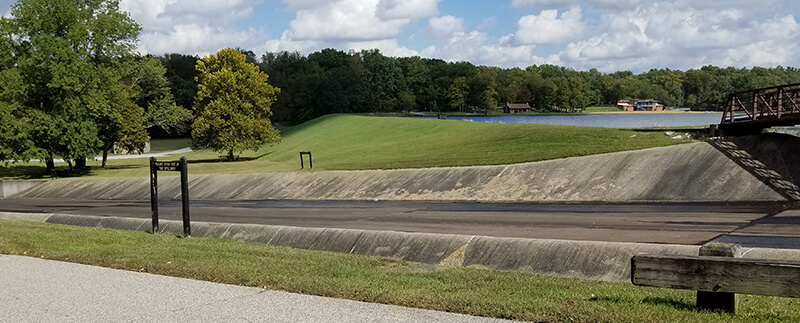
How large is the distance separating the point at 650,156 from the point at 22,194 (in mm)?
33352

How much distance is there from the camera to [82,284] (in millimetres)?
10234

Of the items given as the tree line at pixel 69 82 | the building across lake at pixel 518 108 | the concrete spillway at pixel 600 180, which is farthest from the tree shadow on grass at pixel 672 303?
the building across lake at pixel 518 108

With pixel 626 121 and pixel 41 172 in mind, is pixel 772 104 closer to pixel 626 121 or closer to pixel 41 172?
pixel 41 172

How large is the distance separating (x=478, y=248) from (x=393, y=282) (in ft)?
12.5

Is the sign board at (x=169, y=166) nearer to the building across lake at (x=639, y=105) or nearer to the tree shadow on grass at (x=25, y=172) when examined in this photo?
the tree shadow on grass at (x=25, y=172)

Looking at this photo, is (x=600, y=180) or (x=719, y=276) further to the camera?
(x=600, y=180)

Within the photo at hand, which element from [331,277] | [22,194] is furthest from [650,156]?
[22,194]

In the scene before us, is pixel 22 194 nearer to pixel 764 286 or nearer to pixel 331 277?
pixel 331 277

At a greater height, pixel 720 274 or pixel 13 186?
pixel 720 274

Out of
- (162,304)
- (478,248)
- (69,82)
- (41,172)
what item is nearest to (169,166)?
(478,248)

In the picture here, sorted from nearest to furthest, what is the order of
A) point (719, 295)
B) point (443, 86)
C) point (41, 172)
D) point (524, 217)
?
point (719, 295) → point (524, 217) → point (41, 172) → point (443, 86)

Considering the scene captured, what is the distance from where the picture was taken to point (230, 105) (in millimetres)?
56438

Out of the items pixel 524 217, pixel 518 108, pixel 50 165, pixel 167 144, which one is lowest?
pixel 167 144

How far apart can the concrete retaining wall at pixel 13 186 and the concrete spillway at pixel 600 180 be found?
1476cm
